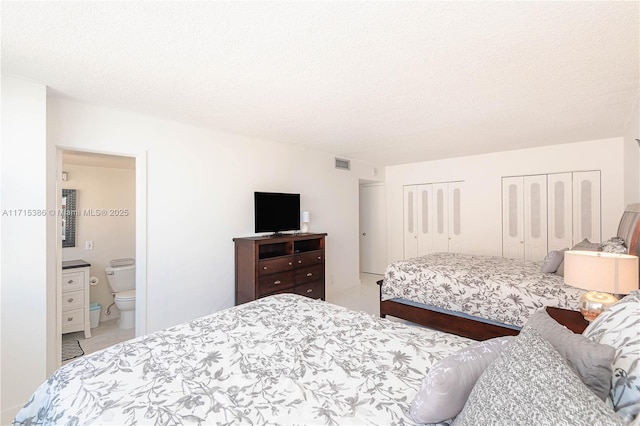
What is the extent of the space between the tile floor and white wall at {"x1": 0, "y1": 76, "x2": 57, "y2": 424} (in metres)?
0.86

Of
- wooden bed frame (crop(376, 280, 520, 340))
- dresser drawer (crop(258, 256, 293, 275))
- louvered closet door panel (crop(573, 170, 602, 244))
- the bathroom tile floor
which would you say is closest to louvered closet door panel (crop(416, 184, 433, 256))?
louvered closet door panel (crop(573, 170, 602, 244))

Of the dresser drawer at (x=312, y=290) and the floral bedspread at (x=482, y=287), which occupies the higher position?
the floral bedspread at (x=482, y=287)

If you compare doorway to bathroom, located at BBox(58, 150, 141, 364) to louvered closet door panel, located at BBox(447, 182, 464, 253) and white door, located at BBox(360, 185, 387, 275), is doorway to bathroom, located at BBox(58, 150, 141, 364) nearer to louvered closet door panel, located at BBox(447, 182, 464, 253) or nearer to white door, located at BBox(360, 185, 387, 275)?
white door, located at BBox(360, 185, 387, 275)

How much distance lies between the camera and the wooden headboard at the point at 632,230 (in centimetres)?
213

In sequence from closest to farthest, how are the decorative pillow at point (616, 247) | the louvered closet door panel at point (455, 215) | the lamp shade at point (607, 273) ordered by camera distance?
the lamp shade at point (607, 273) → the decorative pillow at point (616, 247) → the louvered closet door panel at point (455, 215)

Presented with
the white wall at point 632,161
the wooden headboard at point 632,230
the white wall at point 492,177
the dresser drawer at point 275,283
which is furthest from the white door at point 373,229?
the wooden headboard at point 632,230

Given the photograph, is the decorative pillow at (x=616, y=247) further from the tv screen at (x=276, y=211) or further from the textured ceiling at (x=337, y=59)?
the tv screen at (x=276, y=211)

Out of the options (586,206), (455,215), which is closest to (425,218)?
(455,215)

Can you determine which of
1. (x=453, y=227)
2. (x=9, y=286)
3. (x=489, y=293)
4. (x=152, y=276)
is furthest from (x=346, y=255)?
(x=9, y=286)

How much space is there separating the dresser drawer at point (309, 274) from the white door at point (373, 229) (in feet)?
8.03

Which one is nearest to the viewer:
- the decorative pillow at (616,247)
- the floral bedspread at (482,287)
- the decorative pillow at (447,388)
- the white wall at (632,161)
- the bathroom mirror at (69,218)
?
the decorative pillow at (447,388)

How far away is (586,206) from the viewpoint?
4.10 meters

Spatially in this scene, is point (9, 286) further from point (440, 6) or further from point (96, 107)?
point (440, 6)

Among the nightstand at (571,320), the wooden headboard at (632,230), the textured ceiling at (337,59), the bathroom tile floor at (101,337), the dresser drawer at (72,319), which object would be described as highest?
the textured ceiling at (337,59)
